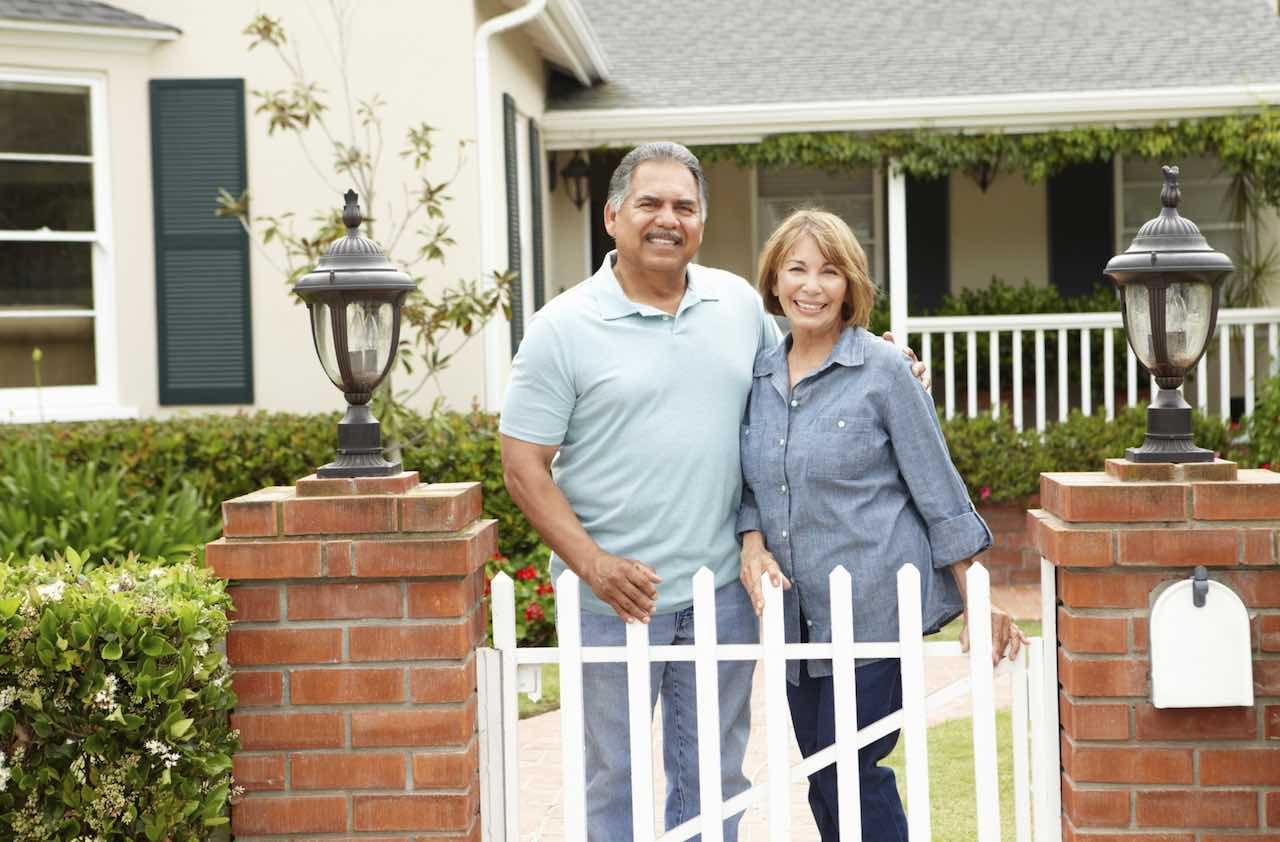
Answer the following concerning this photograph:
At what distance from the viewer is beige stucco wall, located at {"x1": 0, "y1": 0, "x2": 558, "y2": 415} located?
27.2 ft

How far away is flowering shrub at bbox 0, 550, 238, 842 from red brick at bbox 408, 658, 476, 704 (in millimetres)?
425

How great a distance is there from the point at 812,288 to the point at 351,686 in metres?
1.32

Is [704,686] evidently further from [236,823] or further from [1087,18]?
[1087,18]

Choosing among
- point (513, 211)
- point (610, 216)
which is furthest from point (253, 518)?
point (513, 211)

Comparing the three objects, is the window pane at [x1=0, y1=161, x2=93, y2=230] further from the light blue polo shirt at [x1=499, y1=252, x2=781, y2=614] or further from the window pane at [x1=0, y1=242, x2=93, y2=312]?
the light blue polo shirt at [x1=499, y1=252, x2=781, y2=614]

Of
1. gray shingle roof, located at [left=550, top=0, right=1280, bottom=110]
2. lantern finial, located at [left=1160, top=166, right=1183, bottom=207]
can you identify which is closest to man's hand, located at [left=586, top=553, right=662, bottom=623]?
lantern finial, located at [left=1160, top=166, right=1183, bottom=207]

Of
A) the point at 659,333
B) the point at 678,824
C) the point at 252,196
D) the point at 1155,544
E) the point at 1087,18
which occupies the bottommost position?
the point at 678,824

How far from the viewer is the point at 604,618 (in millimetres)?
3307

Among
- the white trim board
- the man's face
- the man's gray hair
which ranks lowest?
the man's face

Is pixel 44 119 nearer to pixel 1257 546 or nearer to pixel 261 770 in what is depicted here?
pixel 261 770

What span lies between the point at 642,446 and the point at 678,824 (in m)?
0.88

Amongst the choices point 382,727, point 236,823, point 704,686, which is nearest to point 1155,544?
point 704,686

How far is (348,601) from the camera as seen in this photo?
3.09m

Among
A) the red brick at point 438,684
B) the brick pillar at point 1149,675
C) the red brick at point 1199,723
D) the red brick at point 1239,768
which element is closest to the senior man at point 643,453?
the red brick at point 438,684
